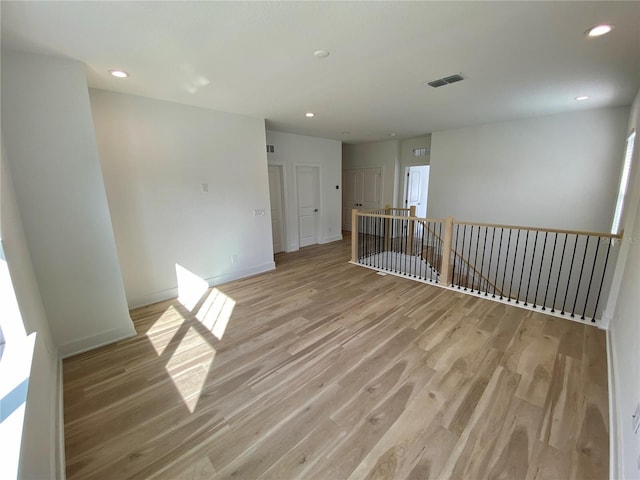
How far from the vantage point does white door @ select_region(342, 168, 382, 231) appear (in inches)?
297

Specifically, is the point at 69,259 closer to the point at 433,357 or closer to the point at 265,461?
the point at 265,461

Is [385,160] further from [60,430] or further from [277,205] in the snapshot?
[60,430]

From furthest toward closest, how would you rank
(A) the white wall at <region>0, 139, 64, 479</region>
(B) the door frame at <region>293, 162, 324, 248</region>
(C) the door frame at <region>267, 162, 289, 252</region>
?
(B) the door frame at <region>293, 162, 324, 248</region> → (C) the door frame at <region>267, 162, 289, 252</region> → (A) the white wall at <region>0, 139, 64, 479</region>

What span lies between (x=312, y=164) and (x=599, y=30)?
4856 millimetres

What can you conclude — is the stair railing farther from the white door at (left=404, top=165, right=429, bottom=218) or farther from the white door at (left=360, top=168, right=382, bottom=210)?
the white door at (left=360, top=168, right=382, bottom=210)

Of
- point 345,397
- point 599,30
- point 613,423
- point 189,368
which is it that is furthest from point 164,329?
point 599,30

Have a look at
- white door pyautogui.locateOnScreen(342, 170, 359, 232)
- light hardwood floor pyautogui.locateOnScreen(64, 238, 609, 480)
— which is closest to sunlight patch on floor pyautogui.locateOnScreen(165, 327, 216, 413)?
light hardwood floor pyautogui.locateOnScreen(64, 238, 609, 480)

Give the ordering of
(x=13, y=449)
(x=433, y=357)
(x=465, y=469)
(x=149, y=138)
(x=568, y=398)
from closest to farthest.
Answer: (x=13, y=449)
(x=465, y=469)
(x=568, y=398)
(x=433, y=357)
(x=149, y=138)

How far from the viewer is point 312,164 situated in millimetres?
6207

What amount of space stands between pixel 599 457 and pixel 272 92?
4.04m

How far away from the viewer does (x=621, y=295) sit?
2.43 metres

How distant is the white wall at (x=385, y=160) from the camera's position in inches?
276

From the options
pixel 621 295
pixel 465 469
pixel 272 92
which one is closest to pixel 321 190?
pixel 272 92

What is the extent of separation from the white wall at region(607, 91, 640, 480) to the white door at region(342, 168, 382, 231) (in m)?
4.99
